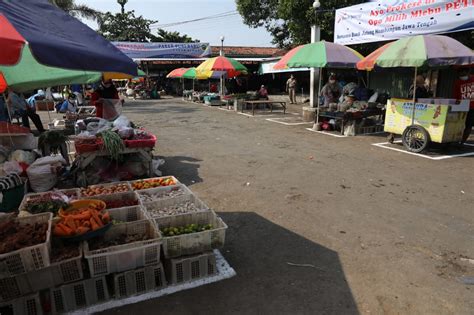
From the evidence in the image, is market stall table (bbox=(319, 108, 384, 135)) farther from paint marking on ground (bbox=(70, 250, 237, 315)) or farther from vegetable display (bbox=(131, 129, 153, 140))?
paint marking on ground (bbox=(70, 250, 237, 315))

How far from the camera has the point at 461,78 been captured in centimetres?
854

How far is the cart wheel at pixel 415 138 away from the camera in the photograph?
8367 mm

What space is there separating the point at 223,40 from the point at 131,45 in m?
10.6

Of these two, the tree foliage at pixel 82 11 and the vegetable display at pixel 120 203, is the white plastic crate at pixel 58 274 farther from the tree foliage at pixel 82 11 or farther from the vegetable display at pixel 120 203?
the tree foliage at pixel 82 11

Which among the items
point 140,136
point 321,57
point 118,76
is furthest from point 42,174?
point 321,57

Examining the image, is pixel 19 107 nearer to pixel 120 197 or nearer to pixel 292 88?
pixel 120 197

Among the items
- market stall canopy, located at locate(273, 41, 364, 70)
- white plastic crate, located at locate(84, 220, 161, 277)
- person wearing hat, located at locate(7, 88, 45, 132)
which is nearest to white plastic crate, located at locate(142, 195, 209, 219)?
white plastic crate, located at locate(84, 220, 161, 277)


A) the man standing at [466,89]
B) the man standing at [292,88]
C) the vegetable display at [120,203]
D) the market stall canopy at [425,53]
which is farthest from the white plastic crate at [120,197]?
the man standing at [292,88]

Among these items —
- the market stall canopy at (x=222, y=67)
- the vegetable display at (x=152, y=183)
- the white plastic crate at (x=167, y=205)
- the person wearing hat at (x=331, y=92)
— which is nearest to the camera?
the white plastic crate at (x=167, y=205)

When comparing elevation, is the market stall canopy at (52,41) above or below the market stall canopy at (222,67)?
below

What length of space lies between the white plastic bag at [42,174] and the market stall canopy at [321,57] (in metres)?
7.26

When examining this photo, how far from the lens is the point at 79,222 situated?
3311 millimetres

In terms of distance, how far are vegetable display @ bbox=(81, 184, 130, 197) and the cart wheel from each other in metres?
6.98

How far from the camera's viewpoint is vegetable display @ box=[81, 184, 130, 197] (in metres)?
4.59
